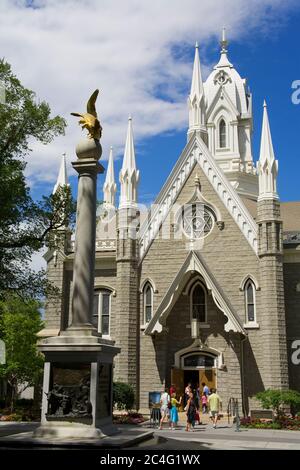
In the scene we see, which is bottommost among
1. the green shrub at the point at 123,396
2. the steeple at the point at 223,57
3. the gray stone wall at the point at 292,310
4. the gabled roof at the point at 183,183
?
the green shrub at the point at 123,396

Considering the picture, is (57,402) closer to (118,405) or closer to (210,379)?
(118,405)

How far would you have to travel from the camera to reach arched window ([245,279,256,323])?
1020 inches

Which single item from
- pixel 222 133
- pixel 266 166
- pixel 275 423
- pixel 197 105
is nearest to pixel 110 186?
pixel 222 133

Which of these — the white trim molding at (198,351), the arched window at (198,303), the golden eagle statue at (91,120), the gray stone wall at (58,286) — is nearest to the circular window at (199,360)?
the white trim molding at (198,351)

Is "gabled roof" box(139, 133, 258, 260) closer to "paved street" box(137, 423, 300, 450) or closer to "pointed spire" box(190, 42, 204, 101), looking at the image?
"pointed spire" box(190, 42, 204, 101)

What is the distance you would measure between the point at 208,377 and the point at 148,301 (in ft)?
15.6

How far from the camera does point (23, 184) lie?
16594 mm

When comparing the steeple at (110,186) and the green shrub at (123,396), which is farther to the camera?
the steeple at (110,186)

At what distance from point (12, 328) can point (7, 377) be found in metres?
3.62

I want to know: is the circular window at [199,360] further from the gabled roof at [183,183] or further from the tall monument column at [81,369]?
the tall monument column at [81,369]

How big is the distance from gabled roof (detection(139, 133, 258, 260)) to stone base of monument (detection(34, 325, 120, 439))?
15.3m

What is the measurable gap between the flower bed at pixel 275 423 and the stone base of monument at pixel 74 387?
9098mm

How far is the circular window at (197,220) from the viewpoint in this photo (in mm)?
27688
